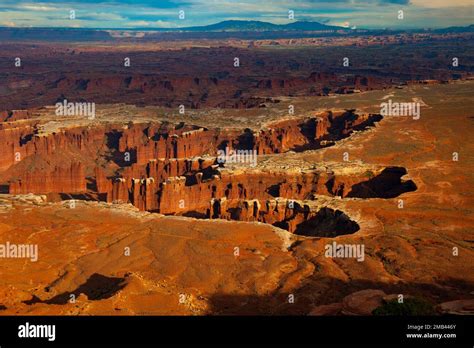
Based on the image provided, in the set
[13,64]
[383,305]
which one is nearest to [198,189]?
[383,305]

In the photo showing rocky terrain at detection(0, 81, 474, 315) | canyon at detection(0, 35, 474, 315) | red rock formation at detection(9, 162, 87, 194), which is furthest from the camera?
red rock formation at detection(9, 162, 87, 194)

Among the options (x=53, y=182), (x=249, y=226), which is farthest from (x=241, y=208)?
(x=53, y=182)

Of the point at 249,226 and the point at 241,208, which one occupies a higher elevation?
the point at 249,226

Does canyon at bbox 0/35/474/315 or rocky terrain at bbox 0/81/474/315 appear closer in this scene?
rocky terrain at bbox 0/81/474/315

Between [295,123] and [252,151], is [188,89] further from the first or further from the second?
[252,151]

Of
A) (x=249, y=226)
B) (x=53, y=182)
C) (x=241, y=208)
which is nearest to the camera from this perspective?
(x=249, y=226)

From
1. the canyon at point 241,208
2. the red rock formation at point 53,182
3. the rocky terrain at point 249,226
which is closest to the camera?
the rocky terrain at point 249,226

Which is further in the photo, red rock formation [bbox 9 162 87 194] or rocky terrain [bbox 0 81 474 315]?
red rock formation [bbox 9 162 87 194]

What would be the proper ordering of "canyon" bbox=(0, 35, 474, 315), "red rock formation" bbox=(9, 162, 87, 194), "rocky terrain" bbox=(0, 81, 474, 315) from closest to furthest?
"rocky terrain" bbox=(0, 81, 474, 315) < "canyon" bbox=(0, 35, 474, 315) < "red rock formation" bbox=(9, 162, 87, 194)

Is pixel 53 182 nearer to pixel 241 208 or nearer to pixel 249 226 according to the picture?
pixel 241 208

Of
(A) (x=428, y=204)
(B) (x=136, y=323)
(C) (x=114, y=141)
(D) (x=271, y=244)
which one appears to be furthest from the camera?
(C) (x=114, y=141)

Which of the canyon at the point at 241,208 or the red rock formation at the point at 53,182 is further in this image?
the red rock formation at the point at 53,182
